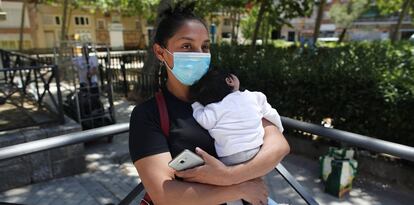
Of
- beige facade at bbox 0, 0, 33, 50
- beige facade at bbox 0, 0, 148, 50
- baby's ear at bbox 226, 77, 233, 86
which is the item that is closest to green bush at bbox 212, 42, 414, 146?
baby's ear at bbox 226, 77, 233, 86

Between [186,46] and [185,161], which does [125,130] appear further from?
[185,161]

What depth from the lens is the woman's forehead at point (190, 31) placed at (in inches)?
59.6

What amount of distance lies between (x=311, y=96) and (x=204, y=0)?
8387 millimetres

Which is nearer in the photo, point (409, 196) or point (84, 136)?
point (84, 136)

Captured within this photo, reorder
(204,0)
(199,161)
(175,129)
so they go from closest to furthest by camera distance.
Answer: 1. (199,161)
2. (175,129)
3. (204,0)

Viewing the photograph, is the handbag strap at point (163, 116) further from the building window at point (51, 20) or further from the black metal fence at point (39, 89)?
the building window at point (51, 20)

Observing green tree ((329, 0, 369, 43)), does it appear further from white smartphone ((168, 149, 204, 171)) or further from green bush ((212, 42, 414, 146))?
white smartphone ((168, 149, 204, 171))

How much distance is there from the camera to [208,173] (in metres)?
1.33

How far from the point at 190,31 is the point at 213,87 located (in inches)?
11.0

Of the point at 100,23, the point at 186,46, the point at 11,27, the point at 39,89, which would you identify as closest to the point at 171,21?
the point at 186,46

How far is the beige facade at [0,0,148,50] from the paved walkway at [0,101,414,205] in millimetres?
25578

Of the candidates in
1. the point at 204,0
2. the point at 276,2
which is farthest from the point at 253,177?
the point at 204,0

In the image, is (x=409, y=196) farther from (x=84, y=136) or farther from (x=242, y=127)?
(x=84, y=136)

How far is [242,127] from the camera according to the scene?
1.45 meters
